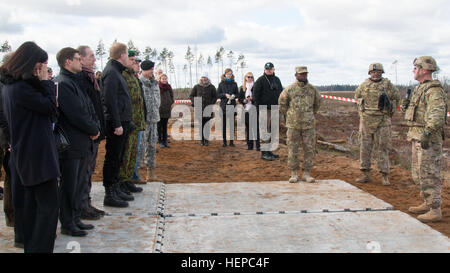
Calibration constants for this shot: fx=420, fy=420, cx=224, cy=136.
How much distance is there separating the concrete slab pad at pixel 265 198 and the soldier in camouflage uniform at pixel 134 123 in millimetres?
661

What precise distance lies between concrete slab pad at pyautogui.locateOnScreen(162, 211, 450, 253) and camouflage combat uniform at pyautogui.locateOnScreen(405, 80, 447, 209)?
71cm

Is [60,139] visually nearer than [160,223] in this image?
Yes

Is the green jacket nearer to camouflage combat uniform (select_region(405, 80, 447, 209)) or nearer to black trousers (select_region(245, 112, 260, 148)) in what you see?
camouflage combat uniform (select_region(405, 80, 447, 209))

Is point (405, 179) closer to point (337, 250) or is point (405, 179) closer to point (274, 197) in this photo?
point (274, 197)

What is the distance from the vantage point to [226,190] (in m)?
6.66

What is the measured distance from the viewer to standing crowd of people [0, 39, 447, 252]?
3.39 meters

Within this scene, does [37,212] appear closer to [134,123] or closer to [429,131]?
[134,123]

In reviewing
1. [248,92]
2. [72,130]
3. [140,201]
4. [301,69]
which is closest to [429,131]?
[301,69]

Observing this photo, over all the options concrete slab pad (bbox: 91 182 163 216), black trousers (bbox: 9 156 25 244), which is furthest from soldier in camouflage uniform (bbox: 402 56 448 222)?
black trousers (bbox: 9 156 25 244)

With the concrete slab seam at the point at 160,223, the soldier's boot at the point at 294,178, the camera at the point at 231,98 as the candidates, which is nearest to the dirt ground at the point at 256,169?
the soldier's boot at the point at 294,178

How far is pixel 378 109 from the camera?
7316 mm

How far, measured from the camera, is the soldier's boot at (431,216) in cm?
550

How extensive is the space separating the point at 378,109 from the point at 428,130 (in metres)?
1.98
